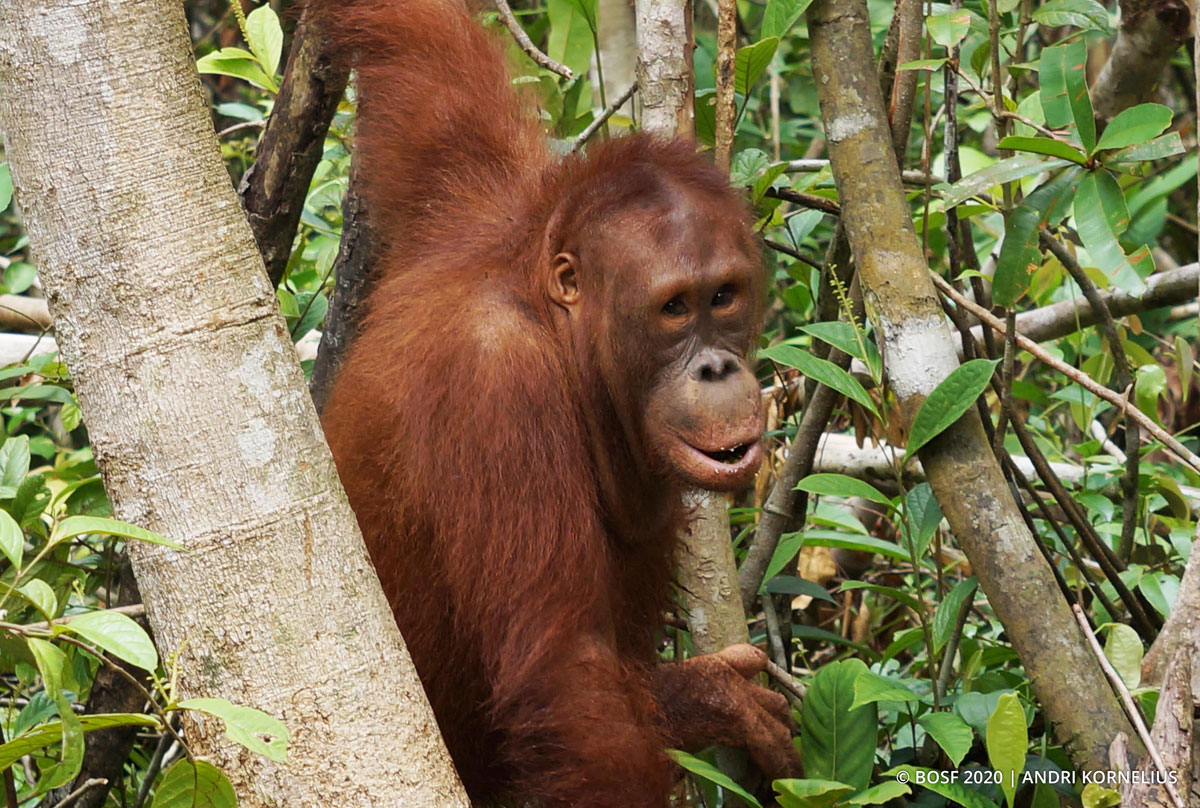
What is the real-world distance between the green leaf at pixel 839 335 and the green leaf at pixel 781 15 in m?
0.62

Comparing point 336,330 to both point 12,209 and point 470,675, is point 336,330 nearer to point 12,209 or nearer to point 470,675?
point 470,675

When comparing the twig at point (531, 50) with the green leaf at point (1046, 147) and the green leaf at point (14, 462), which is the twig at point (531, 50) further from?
the green leaf at point (14, 462)

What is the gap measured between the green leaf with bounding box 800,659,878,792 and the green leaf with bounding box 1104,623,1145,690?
44 cm

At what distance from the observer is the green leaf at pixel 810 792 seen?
205 centimetres

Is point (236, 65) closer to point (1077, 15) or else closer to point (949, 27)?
point (949, 27)

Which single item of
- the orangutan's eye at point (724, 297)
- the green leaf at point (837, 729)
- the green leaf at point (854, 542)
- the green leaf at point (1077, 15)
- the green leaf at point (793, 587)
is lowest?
the green leaf at point (793, 587)

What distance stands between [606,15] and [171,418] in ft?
11.1

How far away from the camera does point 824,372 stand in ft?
7.88

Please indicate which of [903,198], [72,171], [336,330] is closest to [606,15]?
[336,330]

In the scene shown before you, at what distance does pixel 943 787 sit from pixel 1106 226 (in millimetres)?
1082

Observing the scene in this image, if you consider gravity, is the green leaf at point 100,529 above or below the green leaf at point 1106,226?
above

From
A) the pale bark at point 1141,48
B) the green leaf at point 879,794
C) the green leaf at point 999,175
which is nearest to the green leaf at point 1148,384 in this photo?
the green leaf at point 999,175

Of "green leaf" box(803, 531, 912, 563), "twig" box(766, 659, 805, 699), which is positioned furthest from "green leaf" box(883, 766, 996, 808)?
"green leaf" box(803, 531, 912, 563)

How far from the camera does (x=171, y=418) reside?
1.60 metres
